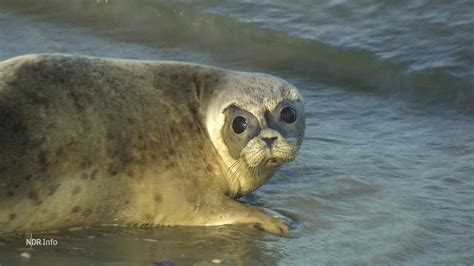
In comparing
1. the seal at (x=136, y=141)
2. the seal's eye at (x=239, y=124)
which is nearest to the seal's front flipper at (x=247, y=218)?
the seal at (x=136, y=141)

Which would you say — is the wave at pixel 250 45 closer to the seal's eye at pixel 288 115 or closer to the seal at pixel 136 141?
the seal's eye at pixel 288 115

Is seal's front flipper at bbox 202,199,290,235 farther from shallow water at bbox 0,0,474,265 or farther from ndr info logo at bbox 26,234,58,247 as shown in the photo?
ndr info logo at bbox 26,234,58,247

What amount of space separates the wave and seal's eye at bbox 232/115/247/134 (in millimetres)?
2524

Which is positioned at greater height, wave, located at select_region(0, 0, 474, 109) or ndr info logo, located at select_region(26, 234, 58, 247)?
wave, located at select_region(0, 0, 474, 109)

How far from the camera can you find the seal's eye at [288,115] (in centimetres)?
604

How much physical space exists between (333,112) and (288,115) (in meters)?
1.91

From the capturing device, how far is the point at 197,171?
5.99 meters

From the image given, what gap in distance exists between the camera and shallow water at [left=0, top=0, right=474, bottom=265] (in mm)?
5492

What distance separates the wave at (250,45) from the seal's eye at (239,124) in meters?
2.52

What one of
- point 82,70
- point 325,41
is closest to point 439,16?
point 325,41

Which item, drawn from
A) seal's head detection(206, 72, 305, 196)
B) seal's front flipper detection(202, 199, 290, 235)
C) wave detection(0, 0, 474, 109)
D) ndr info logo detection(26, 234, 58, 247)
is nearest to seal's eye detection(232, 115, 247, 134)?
seal's head detection(206, 72, 305, 196)

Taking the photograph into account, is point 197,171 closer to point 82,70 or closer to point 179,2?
point 82,70

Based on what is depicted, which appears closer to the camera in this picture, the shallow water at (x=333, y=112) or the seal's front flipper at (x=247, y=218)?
the shallow water at (x=333, y=112)

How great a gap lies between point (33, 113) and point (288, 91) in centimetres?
150
